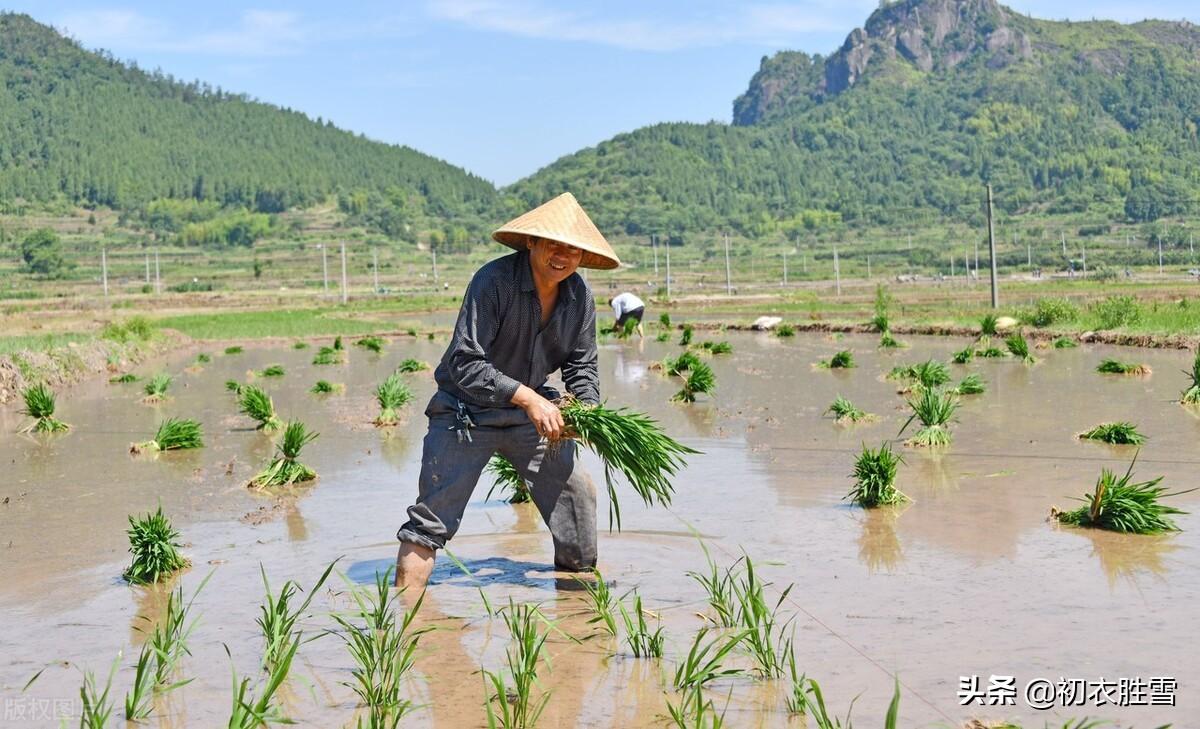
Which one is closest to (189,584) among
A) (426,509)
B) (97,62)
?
(426,509)

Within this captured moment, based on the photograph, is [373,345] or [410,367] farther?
[373,345]

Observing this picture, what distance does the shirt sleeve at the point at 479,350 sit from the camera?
508cm

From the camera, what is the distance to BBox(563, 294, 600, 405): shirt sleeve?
5.46 m

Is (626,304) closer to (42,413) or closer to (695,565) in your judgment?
(42,413)

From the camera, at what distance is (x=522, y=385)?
5098mm

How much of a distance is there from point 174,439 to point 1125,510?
7.33m

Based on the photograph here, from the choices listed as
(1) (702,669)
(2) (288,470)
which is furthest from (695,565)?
(2) (288,470)

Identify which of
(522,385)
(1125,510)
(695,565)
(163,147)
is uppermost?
(163,147)

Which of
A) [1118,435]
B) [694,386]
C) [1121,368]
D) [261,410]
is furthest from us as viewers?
[1121,368]

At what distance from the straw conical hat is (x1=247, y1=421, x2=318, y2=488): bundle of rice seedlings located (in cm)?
374

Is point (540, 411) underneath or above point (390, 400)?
above

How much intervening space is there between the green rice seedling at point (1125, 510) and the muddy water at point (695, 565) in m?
0.11

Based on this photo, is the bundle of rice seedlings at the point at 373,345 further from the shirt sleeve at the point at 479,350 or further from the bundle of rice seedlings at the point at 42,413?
the shirt sleeve at the point at 479,350

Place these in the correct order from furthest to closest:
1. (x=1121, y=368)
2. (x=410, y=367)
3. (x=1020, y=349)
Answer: (x=410, y=367) < (x=1020, y=349) < (x=1121, y=368)
